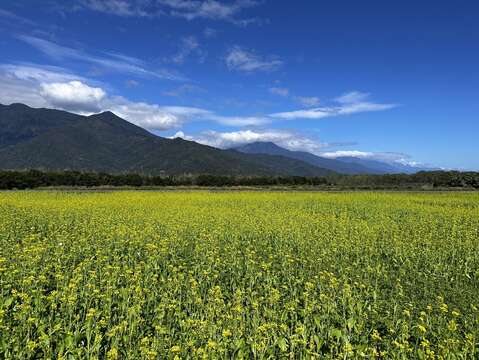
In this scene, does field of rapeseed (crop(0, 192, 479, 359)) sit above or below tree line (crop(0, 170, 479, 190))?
below

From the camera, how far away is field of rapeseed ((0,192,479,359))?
5742mm

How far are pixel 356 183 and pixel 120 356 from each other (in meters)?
69.2

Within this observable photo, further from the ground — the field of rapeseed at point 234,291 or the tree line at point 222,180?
the tree line at point 222,180

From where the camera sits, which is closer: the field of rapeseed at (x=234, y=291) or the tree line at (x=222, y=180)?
the field of rapeseed at (x=234, y=291)

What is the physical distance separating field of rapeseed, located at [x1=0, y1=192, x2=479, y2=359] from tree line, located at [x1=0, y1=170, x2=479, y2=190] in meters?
40.9

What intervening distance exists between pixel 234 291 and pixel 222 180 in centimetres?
5742

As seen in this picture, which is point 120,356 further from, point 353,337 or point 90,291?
point 353,337

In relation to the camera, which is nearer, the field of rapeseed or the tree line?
the field of rapeseed

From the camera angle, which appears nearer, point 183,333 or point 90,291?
point 183,333

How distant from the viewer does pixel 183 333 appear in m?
5.78

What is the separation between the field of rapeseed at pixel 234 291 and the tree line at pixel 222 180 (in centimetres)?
4087

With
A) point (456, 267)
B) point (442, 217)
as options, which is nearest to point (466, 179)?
point (442, 217)

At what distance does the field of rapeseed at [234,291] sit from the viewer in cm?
574

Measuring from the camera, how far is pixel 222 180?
66188 millimetres
